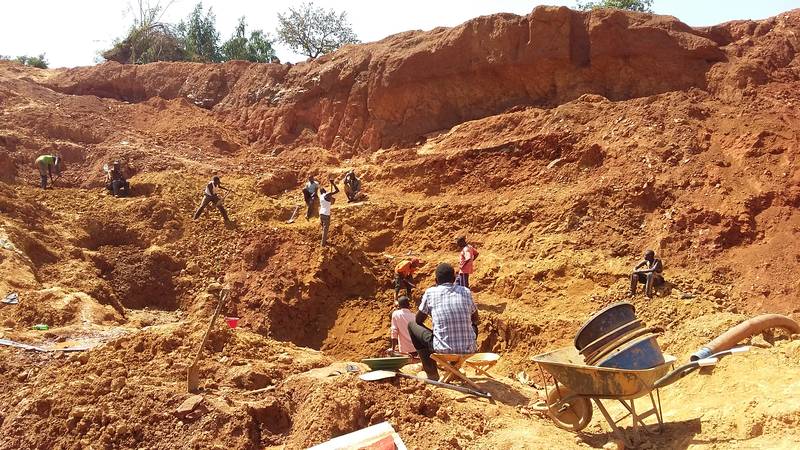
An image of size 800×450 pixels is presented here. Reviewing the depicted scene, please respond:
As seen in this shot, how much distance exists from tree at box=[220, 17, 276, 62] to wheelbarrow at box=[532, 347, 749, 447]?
3097 cm

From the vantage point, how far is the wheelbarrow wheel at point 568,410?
5957mm

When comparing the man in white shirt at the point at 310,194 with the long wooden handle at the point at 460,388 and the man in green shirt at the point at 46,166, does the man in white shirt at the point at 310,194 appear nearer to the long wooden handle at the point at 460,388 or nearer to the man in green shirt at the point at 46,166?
the man in green shirt at the point at 46,166

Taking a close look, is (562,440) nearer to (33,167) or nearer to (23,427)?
(23,427)

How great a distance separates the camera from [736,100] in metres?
14.1

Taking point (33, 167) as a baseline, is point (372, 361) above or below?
below

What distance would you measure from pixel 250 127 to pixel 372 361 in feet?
49.6

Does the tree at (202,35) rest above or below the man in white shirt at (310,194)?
above

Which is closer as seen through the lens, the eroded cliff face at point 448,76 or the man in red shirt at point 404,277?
the man in red shirt at point 404,277

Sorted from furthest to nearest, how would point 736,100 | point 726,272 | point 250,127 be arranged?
1. point 250,127
2. point 736,100
3. point 726,272

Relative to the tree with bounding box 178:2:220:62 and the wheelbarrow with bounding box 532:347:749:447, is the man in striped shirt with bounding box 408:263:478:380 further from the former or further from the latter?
the tree with bounding box 178:2:220:62

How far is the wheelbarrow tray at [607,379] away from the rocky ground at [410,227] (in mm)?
504

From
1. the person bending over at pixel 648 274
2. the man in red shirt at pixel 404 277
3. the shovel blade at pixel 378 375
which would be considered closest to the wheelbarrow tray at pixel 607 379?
the shovel blade at pixel 378 375

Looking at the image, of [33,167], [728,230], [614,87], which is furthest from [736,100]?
[33,167]

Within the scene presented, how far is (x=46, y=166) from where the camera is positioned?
16.0 metres
